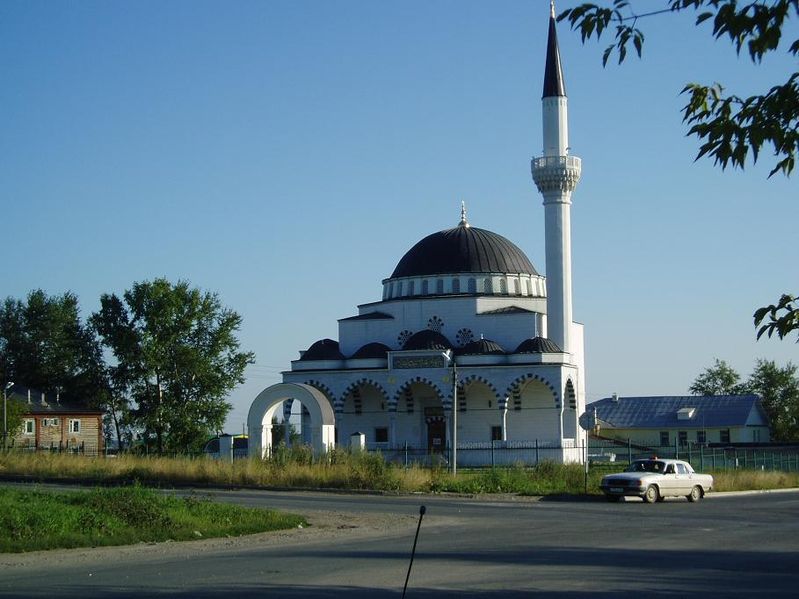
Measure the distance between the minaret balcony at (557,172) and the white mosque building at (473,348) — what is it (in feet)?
0.17

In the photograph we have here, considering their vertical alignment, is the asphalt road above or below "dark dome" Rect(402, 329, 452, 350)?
below

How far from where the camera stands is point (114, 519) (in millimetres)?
18234

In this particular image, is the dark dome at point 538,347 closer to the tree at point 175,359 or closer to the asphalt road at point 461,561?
the tree at point 175,359

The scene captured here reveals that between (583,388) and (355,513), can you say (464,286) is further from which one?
(355,513)

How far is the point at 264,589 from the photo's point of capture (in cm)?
1183

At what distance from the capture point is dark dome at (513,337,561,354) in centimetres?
5706

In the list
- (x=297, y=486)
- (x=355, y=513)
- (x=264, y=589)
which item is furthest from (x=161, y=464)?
(x=264, y=589)

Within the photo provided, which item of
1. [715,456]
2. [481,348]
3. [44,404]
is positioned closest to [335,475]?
[715,456]

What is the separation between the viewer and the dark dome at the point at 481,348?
58.0 metres

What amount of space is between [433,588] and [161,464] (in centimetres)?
2507

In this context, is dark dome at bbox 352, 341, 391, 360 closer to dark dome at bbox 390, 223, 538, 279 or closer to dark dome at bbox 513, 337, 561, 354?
dark dome at bbox 390, 223, 538, 279

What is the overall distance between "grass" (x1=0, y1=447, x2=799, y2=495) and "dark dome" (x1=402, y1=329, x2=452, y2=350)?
74.5 feet

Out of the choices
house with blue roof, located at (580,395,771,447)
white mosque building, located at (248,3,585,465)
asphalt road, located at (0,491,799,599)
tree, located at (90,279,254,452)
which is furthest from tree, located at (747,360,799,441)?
asphalt road, located at (0,491,799,599)

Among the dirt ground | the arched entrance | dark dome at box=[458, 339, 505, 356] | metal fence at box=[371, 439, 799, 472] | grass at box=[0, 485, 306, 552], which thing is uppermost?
dark dome at box=[458, 339, 505, 356]
